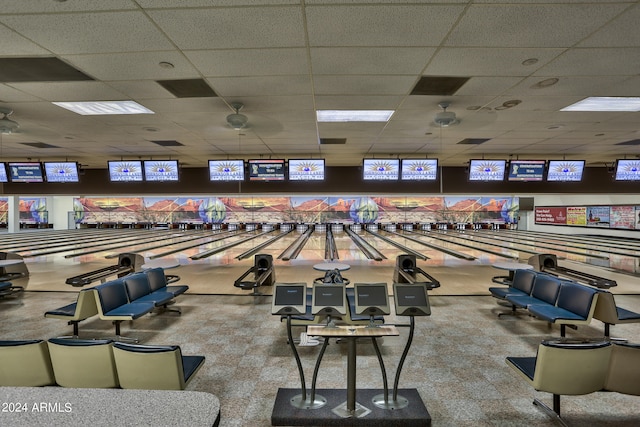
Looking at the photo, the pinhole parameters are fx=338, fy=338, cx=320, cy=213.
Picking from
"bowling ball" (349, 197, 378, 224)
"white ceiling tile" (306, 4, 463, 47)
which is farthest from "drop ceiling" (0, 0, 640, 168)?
"bowling ball" (349, 197, 378, 224)

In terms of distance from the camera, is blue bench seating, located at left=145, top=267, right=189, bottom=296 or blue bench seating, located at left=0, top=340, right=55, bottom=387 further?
blue bench seating, located at left=145, top=267, right=189, bottom=296

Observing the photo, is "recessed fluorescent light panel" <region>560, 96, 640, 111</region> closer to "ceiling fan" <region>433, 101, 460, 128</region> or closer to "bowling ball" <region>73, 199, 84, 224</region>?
"ceiling fan" <region>433, 101, 460, 128</region>

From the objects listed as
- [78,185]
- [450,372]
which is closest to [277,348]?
[450,372]

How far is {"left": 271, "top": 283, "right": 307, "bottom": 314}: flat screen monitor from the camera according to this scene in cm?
206

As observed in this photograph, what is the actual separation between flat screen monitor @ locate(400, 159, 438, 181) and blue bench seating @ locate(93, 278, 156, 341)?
15.8 ft

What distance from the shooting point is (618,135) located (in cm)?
532

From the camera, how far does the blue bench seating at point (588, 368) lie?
1826 mm

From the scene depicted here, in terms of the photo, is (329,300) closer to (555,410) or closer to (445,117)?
(555,410)

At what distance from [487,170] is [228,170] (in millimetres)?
4990

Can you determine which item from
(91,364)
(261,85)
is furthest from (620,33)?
(91,364)

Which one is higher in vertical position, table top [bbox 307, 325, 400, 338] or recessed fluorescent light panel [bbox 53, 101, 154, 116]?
recessed fluorescent light panel [bbox 53, 101, 154, 116]

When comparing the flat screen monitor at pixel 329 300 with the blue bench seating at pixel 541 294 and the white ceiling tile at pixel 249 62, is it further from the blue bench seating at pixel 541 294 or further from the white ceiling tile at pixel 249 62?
the blue bench seating at pixel 541 294

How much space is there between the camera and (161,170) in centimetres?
677

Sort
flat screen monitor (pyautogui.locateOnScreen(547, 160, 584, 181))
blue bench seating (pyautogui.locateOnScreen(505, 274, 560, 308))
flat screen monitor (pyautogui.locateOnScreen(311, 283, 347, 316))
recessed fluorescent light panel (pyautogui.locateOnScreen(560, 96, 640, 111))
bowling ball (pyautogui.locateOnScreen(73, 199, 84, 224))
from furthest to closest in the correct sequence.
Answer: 1. bowling ball (pyautogui.locateOnScreen(73, 199, 84, 224))
2. flat screen monitor (pyautogui.locateOnScreen(547, 160, 584, 181))
3. recessed fluorescent light panel (pyautogui.locateOnScreen(560, 96, 640, 111))
4. blue bench seating (pyautogui.locateOnScreen(505, 274, 560, 308))
5. flat screen monitor (pyautogui.locateOnScreen(311, 283, 347, 316))
